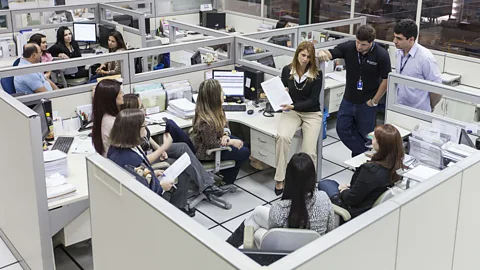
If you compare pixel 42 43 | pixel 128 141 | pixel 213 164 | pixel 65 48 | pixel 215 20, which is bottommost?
pixel 213 164

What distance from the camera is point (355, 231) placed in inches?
72.2

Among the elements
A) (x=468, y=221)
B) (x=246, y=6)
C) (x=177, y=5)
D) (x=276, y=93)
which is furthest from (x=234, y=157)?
(x=177, y=5)

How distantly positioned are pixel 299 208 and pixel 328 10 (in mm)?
5433

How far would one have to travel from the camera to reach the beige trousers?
443 cm

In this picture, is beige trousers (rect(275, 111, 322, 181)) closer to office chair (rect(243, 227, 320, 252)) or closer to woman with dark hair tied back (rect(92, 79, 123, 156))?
woman with dark hair tied back (rect(92, 79, 123, 156))

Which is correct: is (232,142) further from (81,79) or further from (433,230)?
(81,79)

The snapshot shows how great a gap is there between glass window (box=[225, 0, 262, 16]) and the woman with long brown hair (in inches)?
154

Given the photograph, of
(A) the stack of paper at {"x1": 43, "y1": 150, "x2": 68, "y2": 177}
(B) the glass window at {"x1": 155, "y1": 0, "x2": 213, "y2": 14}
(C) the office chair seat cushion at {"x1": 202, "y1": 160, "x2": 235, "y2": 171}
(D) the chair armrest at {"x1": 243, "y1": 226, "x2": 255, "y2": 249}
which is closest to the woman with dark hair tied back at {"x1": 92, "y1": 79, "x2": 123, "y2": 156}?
(A) the stack of paper at {"x1": 43, "y1": 150, "x2": 68, "y2": 177}

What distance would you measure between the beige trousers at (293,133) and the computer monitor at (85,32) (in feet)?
12.3

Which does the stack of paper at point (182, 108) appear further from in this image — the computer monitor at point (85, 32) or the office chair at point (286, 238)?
the computer monitor at point (85, 32)

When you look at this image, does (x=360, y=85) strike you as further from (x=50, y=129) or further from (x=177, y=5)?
(x=177, y=5)

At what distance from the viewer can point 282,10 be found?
26.8 ft

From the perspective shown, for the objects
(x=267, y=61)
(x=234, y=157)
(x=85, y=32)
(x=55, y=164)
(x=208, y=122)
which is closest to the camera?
(x=55, y=164)

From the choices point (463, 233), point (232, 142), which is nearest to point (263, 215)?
point (463, 233)
